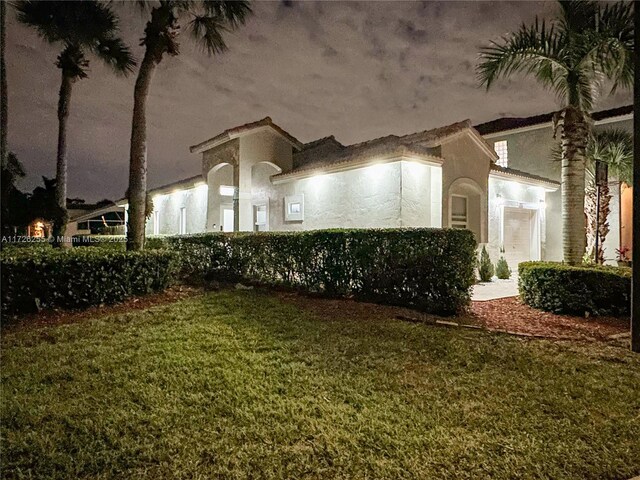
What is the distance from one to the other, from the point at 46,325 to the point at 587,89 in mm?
12354

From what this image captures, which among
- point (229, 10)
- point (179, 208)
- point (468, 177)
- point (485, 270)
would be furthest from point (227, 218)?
point (485, 270)

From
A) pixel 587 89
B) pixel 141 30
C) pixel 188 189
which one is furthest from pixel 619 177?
pixel 188 189

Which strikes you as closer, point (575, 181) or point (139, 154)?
point (575, 181)

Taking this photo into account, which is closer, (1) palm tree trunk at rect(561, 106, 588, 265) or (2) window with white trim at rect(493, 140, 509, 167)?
(1) palm tree trunk at rect(561, 106, 588, 265)

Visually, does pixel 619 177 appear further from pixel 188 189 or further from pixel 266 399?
pixel 188 189

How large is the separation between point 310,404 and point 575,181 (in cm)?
846

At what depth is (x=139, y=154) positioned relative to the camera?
10242 mm

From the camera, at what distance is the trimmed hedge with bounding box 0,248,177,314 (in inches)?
269

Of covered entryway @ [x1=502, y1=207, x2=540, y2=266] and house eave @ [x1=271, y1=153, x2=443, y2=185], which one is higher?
house eave @ [x1=271, y1=153, x2=443, y2=185]

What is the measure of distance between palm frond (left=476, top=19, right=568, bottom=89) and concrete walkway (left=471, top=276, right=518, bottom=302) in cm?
530

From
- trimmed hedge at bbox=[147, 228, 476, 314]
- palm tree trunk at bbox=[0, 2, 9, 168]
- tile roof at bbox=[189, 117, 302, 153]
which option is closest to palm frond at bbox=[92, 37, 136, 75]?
tile roof at bbox=[189, 117, 302, 153]

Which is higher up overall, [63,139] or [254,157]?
[63,139]

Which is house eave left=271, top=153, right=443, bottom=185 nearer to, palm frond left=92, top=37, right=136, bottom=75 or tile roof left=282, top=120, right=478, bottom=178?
tile roof left=282, top=120, right=478, bottom=178

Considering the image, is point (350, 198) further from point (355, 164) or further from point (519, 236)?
point (519, 236)
